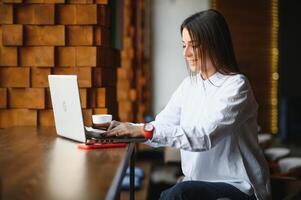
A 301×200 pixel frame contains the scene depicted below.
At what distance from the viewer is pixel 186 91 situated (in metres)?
2.23

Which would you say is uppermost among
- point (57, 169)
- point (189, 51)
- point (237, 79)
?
point (189, 51)

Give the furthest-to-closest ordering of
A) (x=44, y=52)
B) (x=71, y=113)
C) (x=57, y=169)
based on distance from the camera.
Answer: (x=44, y=52) → (x=71, y=113) → (x=57, y=169)

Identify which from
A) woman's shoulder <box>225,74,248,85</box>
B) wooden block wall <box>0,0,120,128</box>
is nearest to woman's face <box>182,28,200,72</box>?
woman's shoulder <box>225,74,248,85</box>

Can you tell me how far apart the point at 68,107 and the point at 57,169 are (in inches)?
22.8

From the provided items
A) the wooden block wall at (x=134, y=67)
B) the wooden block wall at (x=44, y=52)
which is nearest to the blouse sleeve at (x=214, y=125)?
the wooden block wall at (x=44, y=52)

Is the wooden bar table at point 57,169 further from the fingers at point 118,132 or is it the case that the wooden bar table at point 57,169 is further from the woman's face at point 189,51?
the woman's face at point 189,51

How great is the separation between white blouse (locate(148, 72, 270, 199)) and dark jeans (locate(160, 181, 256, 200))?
4 cm

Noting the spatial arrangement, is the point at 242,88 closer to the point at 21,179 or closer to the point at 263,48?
the point at 21,179

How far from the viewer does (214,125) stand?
5.94 ft

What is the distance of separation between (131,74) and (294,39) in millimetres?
4532

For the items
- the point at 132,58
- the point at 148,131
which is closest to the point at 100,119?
the point at 148,131

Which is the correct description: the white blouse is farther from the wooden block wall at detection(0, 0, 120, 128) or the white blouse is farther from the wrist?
the wooden block wall at detection(0, 0, 120, 128)

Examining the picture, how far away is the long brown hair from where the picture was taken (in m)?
1.98

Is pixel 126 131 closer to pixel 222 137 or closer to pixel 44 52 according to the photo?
pixel 222 137
